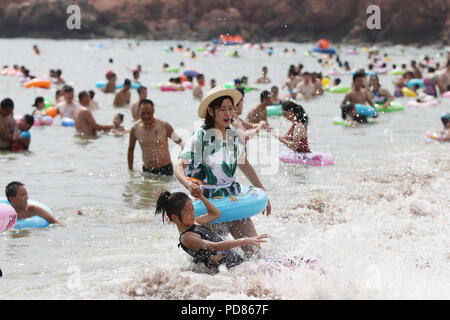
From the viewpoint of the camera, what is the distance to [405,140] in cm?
1213

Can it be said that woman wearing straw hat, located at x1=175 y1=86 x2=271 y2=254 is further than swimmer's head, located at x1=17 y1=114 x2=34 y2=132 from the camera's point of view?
No

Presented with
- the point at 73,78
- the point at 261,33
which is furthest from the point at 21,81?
the point at 261,33

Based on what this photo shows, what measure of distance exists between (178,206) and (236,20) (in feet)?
168

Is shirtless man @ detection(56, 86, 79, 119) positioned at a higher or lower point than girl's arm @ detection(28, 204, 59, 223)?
higher

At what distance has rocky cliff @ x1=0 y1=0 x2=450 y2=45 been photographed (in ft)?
166

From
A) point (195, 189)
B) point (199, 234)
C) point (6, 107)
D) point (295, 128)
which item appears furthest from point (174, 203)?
point (6, 107)

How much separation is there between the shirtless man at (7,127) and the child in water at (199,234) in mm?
6148

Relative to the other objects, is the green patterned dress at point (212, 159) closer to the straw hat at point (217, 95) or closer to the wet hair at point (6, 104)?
the straw hat at point (217, 95)

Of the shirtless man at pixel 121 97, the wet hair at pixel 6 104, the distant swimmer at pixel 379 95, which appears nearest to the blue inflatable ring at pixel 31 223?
the wet hair at pixel 6 104

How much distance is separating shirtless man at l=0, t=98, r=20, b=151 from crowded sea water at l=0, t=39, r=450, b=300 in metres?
0.03

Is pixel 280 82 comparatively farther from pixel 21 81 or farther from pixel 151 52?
pixel 151 52

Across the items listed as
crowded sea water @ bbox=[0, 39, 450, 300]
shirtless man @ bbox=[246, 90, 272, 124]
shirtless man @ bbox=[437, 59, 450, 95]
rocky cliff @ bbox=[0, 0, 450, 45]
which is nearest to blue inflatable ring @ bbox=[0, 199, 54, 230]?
crowded sea water @ bbox=[0, 39, 450, 300]

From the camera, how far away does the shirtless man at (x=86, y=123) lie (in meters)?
11.7

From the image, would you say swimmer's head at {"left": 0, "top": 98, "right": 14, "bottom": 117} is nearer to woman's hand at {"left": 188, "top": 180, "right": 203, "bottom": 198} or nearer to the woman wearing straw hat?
the woman wearing straw hat
